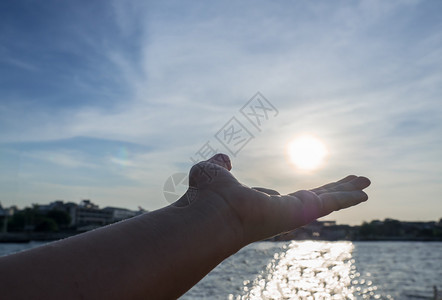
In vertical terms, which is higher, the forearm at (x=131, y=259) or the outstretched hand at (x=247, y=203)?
the outstretched hand at (x=247, y=203)

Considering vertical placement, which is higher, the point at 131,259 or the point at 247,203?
the point at 247,203

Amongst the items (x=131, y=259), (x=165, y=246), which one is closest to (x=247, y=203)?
(x=165, y=246)

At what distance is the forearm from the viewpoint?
4.91ft

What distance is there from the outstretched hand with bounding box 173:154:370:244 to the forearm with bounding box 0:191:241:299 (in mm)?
96

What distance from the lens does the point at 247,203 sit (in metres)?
2.15

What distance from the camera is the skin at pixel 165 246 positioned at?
1.52 metres

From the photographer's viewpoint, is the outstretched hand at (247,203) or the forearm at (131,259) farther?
the outstretched hand at (247,203)

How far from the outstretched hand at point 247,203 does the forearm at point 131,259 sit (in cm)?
10

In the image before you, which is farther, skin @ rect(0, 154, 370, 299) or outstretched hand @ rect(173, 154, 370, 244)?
outstretched hand @ rect(173, 154, 370, 244)

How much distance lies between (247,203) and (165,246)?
566 millimetres

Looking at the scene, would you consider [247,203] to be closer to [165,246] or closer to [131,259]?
[165,246]

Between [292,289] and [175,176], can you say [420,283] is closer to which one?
[292,289]

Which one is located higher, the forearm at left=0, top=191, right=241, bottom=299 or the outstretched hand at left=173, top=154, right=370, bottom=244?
the outstretched hand at left=173, top=154, right=370, bottom=244

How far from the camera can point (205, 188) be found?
2.31 metres
